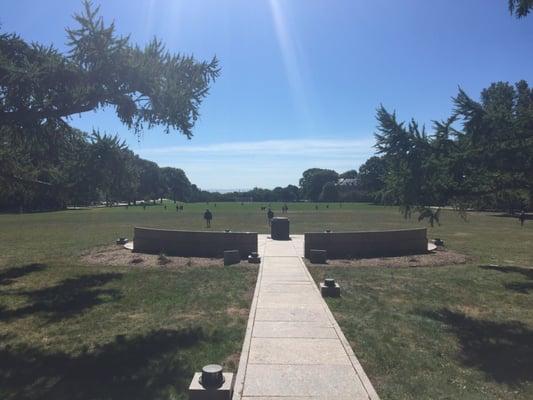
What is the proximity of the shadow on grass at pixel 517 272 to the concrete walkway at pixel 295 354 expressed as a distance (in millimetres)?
6111

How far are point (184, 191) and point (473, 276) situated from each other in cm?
14354

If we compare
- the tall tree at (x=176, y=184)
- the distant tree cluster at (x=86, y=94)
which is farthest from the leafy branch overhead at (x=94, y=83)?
the tall tree at (x=176, y=184)

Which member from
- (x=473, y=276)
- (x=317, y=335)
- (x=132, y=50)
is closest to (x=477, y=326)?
(x=317, y=335)

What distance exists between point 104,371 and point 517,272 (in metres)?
14.4

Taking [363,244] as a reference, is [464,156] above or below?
above

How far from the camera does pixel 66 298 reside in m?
11.7

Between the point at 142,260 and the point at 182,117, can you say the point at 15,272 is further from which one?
the point at 182,117

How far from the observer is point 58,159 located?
16.2 metres

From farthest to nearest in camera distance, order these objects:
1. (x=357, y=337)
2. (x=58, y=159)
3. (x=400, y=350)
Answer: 1. (x=58, y=159)
2. (x=357, y=337)
3. (x=400, y=350)

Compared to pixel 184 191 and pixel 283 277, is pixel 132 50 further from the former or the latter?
pixel 184 191

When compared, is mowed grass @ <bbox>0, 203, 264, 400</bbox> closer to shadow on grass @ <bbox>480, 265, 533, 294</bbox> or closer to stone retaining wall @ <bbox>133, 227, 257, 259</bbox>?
stone retaining wall @ <bbox>133, 227, 257, 259</bbox>

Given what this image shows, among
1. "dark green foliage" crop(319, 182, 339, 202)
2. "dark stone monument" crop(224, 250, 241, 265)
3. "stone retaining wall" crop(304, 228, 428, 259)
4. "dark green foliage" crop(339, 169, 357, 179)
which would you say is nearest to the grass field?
"dark stone monument" crop(224, 250, 241, 265)

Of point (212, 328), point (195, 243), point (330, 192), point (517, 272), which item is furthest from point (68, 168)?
point (330, 192)

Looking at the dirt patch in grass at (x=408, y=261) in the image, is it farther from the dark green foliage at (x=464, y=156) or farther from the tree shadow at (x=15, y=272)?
the tree shadow at (x=15, y=272)
